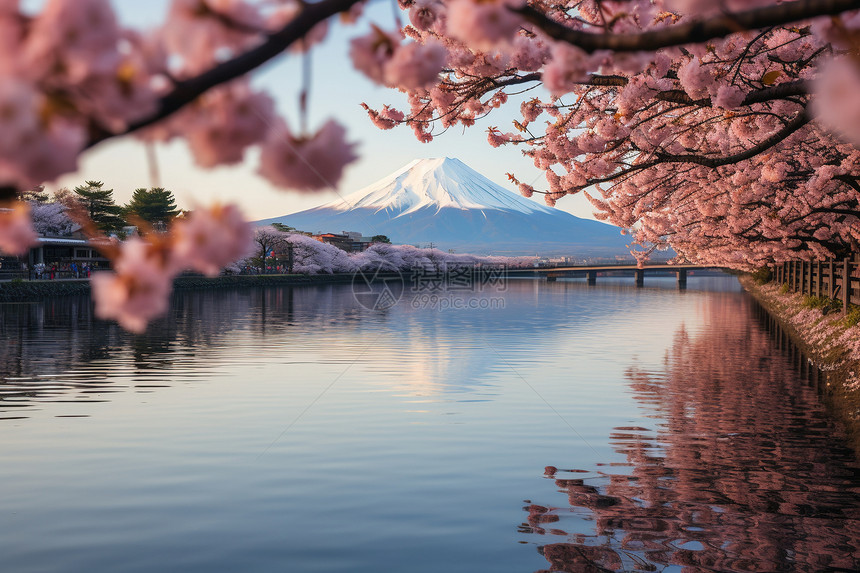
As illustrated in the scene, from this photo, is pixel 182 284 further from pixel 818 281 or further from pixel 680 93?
pixel 680 93

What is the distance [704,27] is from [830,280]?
71.1 ft

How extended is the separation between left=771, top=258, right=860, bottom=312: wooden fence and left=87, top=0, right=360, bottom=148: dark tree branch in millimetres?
18315

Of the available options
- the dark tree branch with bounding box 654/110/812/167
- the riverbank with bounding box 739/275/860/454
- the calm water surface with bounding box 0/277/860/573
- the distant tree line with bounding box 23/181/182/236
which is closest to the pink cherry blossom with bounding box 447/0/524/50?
the calm water surface with bounding box 0/277/860/573

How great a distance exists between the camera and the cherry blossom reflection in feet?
20.0

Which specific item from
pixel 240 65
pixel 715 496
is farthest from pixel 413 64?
pixel 715 496

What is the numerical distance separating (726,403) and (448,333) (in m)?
16.8

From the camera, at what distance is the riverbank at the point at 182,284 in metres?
46.0

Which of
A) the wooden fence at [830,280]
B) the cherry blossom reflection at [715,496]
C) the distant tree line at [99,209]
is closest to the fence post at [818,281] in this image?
the wooden fence at [830,280]

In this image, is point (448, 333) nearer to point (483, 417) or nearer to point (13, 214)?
point (483, 417)

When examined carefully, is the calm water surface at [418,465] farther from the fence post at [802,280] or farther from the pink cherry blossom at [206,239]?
the fence post at [802,280]

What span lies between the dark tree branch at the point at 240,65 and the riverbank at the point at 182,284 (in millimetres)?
48054

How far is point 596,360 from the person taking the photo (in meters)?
20.8

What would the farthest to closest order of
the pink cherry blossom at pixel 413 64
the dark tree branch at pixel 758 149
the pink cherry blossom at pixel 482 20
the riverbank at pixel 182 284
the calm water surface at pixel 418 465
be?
the riverbank at pixel 182 284 → the dark tree branch at pixel 758 149 → the calm water surface at pixel 418 465 → the pink cherry blossom at pixel 413 64 → the pink cherry blossom at pixel 482 20

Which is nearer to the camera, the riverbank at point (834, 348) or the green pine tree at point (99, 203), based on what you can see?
the riverbank at point (834, 348)
